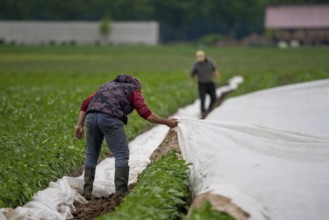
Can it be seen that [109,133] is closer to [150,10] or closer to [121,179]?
[121,179]

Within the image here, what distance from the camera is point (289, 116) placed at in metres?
14.2

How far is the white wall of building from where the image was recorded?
8006 centimetres

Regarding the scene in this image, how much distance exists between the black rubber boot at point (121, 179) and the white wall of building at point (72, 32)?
2753 inches

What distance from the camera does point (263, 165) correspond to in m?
8.69

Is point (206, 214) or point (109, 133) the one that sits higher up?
point (206, 214)

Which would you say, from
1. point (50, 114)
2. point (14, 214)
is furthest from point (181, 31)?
point (14, 214)

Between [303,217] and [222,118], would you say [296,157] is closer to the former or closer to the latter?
[303,217]

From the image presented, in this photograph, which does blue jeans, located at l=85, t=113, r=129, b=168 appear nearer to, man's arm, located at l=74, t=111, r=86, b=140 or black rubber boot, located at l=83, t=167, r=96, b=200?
man's arm, located at l=74, t=111, r=86, b=140

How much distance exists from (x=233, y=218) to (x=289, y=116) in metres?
7.23

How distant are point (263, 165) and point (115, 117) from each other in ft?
6.20

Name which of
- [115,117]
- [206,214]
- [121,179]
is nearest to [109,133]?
[115,117]

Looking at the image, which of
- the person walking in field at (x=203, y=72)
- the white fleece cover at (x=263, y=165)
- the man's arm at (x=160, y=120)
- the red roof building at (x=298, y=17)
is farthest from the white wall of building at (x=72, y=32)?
the man's arm at (x=160, y=120)

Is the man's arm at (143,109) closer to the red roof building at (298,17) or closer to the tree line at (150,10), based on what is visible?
the red roof building at (298,17)

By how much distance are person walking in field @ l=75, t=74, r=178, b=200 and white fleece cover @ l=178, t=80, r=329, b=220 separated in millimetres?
680
